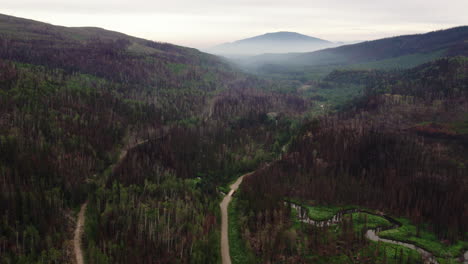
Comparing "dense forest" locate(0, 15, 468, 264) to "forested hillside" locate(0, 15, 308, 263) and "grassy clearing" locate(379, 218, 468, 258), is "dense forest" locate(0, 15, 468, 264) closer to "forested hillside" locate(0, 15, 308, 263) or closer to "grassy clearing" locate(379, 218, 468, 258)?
"forested hillside" locate(0, 15, 308, 263)

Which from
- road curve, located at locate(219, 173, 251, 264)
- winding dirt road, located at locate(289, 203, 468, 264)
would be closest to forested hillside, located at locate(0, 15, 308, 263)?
road curve, located at locate(219, 173, 251, 264)

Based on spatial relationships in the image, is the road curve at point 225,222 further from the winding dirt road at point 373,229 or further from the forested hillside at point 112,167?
the winding dirt road at point 373,229

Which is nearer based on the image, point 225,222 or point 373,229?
point 373,229

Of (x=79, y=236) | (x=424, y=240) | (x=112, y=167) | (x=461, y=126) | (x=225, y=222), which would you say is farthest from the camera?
(x=461, y=126)

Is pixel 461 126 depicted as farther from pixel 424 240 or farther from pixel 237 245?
pixel 237 245

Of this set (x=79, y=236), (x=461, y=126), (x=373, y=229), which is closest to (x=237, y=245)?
(x=373, y=229)

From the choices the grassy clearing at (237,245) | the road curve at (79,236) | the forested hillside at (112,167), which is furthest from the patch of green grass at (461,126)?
the road curve at (79,236)

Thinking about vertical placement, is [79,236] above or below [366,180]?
below
